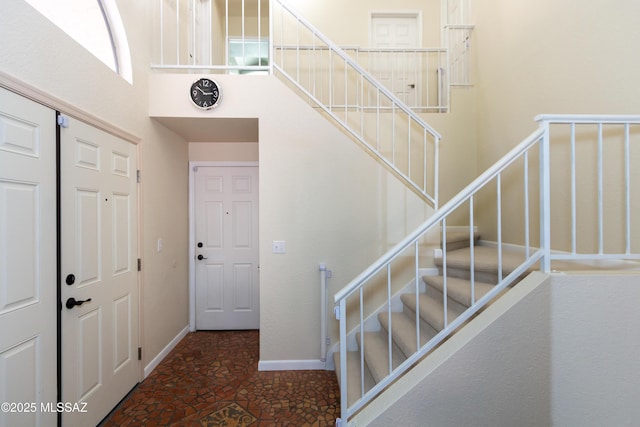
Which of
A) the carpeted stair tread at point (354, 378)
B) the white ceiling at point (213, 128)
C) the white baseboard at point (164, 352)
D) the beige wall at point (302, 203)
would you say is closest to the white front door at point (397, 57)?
the beige wall at point (302, 203)

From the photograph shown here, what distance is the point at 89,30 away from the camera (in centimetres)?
200

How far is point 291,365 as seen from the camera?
2580 millimetres

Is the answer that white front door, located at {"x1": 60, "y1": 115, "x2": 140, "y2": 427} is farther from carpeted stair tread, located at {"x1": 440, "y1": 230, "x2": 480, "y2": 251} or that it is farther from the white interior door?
carpeted stair tread, located at {"x1": 440, "y1": 230, "x2": 480, "y2": 251}

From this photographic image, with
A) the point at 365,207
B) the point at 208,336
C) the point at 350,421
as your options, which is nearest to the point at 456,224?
the point at 365,207

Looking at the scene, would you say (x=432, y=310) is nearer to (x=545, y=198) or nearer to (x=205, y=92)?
(x=545, y=198)

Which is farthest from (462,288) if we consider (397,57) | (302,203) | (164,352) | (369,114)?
(397,57)

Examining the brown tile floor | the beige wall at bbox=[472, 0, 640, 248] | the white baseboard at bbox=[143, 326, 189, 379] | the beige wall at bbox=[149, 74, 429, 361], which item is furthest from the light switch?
the beige wall at bbox=[472, 0, 640, 248]

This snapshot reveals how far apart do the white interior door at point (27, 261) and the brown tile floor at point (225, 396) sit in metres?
0.67

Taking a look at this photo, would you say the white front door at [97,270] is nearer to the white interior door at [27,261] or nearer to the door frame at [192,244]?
the white interior door at [27,261]

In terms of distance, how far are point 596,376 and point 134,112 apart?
3574 millimetres

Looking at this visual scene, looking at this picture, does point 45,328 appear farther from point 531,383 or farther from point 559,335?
point 559,335

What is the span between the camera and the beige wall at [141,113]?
4.68ft

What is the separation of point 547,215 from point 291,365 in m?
2.35

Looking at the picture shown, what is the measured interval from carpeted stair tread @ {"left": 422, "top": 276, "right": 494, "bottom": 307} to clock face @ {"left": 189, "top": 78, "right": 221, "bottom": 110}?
2514 mm
